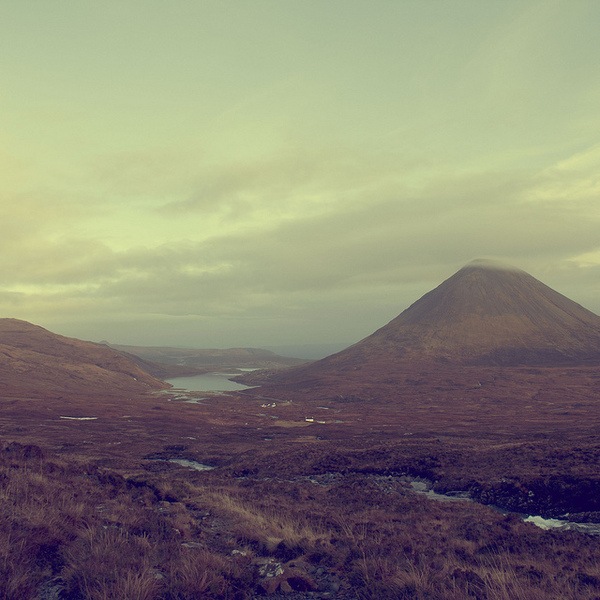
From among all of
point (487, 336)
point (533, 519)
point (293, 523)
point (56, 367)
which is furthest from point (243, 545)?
point (487, 336)

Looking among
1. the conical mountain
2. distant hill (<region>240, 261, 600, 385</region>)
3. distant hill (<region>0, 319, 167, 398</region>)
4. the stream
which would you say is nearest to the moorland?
the stream

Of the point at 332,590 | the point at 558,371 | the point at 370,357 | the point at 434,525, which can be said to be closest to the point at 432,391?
the point at 558,371

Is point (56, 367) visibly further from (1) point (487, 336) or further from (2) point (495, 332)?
(2) point (495, 332)

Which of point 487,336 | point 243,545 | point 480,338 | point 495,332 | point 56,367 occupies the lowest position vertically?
point 56,367

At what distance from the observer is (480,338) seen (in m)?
165

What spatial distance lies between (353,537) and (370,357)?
152m

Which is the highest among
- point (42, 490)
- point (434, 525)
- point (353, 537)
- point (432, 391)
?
point (42, 490)

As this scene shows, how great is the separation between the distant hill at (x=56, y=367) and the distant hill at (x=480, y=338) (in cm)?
5768

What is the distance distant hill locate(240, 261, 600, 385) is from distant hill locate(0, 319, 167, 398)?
57679 millimetres

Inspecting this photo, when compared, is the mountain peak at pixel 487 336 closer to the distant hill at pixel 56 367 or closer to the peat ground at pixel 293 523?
the distant hill at pixel 56 367

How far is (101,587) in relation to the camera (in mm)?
6328

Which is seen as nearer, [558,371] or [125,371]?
[558,371]

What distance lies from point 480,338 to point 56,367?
502 ft

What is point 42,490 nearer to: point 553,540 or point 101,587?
point 101,587
